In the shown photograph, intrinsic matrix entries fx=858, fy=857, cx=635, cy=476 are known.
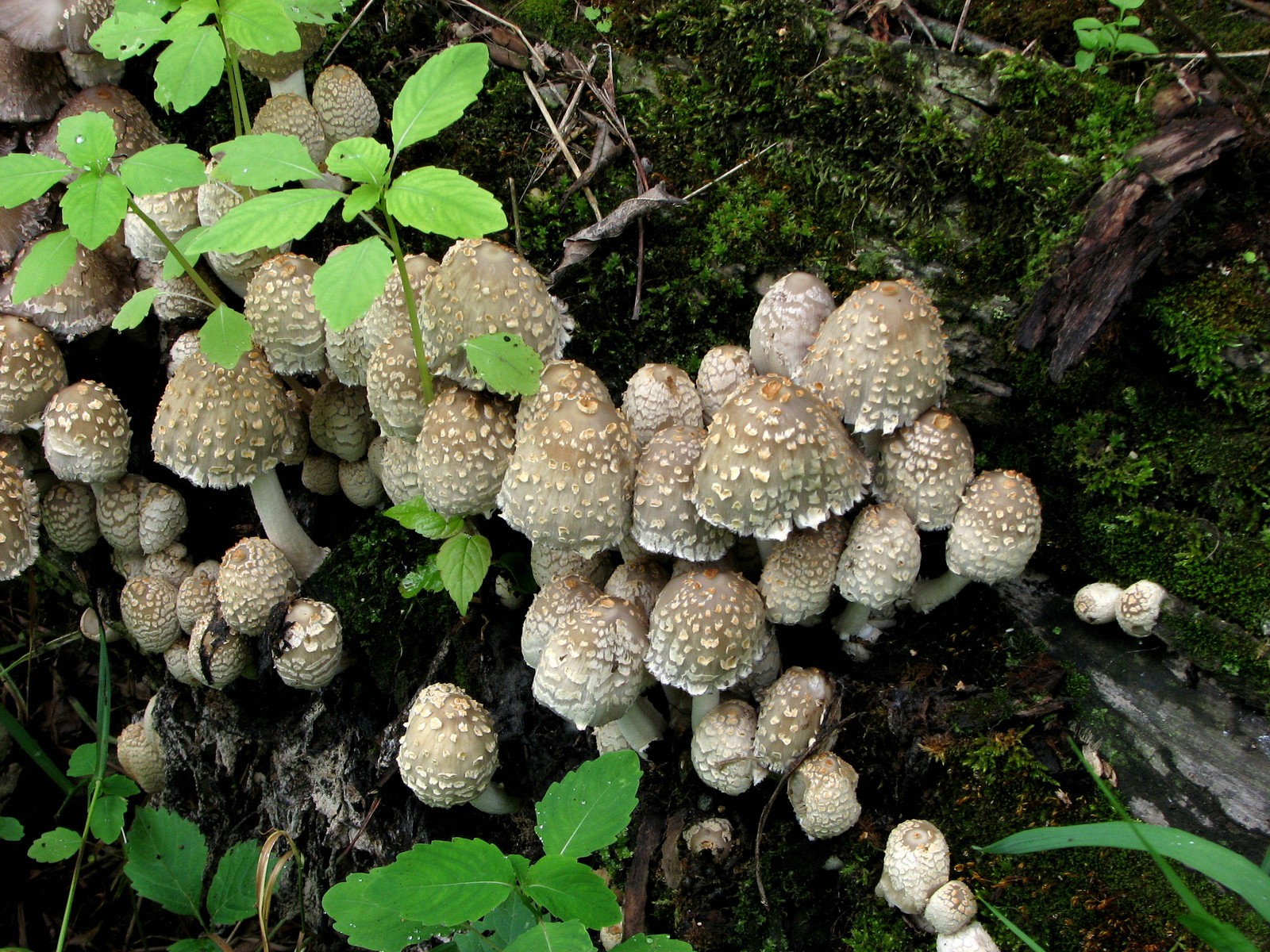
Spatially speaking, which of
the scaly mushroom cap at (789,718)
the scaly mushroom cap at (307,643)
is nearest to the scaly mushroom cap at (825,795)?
the scaly mushroom cap at (789,718)

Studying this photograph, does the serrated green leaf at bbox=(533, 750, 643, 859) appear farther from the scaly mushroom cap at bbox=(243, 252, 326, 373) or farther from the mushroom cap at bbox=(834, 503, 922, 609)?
the scaly mushroom cap at bbox=(243, 252, 326, 373)

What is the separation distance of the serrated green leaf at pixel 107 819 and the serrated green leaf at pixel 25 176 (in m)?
2.61

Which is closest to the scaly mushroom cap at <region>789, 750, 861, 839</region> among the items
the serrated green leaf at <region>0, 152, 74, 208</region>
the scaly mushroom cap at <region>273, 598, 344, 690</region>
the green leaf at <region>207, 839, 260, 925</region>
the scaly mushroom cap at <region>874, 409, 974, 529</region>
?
the scaly mushroom cap at <region>874, 409, 974, 529</region>

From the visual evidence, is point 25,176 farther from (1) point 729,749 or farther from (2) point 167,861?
(1) point 729,749

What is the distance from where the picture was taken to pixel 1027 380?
3576 millimetres

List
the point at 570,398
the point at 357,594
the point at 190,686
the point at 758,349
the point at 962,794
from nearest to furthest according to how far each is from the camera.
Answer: the point at 570,398 → the point at 962,794 → the point at 758,349 → the point at 357,594 → the point at 190,686

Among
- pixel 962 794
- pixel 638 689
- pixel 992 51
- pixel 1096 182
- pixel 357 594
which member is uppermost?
pixel 992 51

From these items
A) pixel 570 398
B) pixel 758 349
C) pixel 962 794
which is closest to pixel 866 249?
pixel 758 349

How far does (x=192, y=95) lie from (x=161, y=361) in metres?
2.05

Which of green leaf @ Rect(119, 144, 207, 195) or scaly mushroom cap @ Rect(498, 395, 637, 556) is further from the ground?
green leaf @ Rect(119, 144, 207, 195)

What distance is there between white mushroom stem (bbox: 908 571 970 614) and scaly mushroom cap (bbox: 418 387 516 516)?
5.76ft

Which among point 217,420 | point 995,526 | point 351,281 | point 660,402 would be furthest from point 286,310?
point 995,526

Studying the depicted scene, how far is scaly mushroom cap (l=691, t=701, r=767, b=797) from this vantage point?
306 cm

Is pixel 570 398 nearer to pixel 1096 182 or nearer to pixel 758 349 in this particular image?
pixel 758 349
